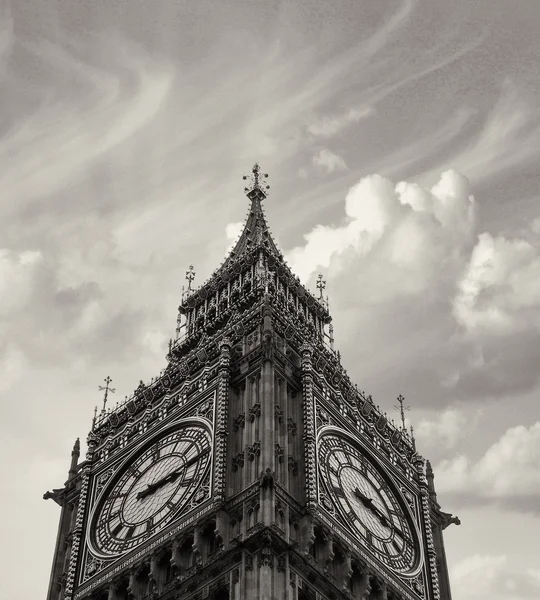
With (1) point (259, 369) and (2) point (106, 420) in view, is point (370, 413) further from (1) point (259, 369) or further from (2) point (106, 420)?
(2) point (106, 420)

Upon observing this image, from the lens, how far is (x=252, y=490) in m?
61.1

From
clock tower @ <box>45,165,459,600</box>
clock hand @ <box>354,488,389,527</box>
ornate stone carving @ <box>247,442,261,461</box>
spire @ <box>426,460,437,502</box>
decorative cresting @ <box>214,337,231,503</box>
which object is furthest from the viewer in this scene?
spire @ <box>426,460,437,502</box>

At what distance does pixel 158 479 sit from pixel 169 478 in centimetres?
95

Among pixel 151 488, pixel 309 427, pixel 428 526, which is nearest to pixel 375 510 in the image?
pixel 428 526

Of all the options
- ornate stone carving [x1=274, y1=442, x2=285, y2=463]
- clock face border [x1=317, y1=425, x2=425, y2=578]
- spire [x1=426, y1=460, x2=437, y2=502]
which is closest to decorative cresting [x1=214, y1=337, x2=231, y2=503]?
ornate stone carving [x1=274, y1=442, x2=285, y2=463]

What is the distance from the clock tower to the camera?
5959 centimetres

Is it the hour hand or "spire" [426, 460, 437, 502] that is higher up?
"spire" [426, 460, 437, 502]

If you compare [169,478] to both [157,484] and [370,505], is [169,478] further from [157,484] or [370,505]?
[370,505]

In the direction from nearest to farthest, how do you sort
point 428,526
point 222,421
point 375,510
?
1. point 222,421
2. point 375,510
3. point 428,526

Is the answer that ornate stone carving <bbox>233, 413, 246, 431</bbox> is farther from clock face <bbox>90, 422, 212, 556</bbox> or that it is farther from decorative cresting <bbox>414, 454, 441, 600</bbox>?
decorative cresting <bbox>414, 454, 441, 600</bbox>

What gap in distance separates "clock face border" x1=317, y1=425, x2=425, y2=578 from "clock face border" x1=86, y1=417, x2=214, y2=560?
5.24 metres

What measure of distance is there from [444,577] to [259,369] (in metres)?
13.8

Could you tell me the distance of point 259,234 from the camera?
91.9m

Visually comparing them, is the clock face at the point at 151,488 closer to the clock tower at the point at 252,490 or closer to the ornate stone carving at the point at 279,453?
the clock tower at the point at 252,490
